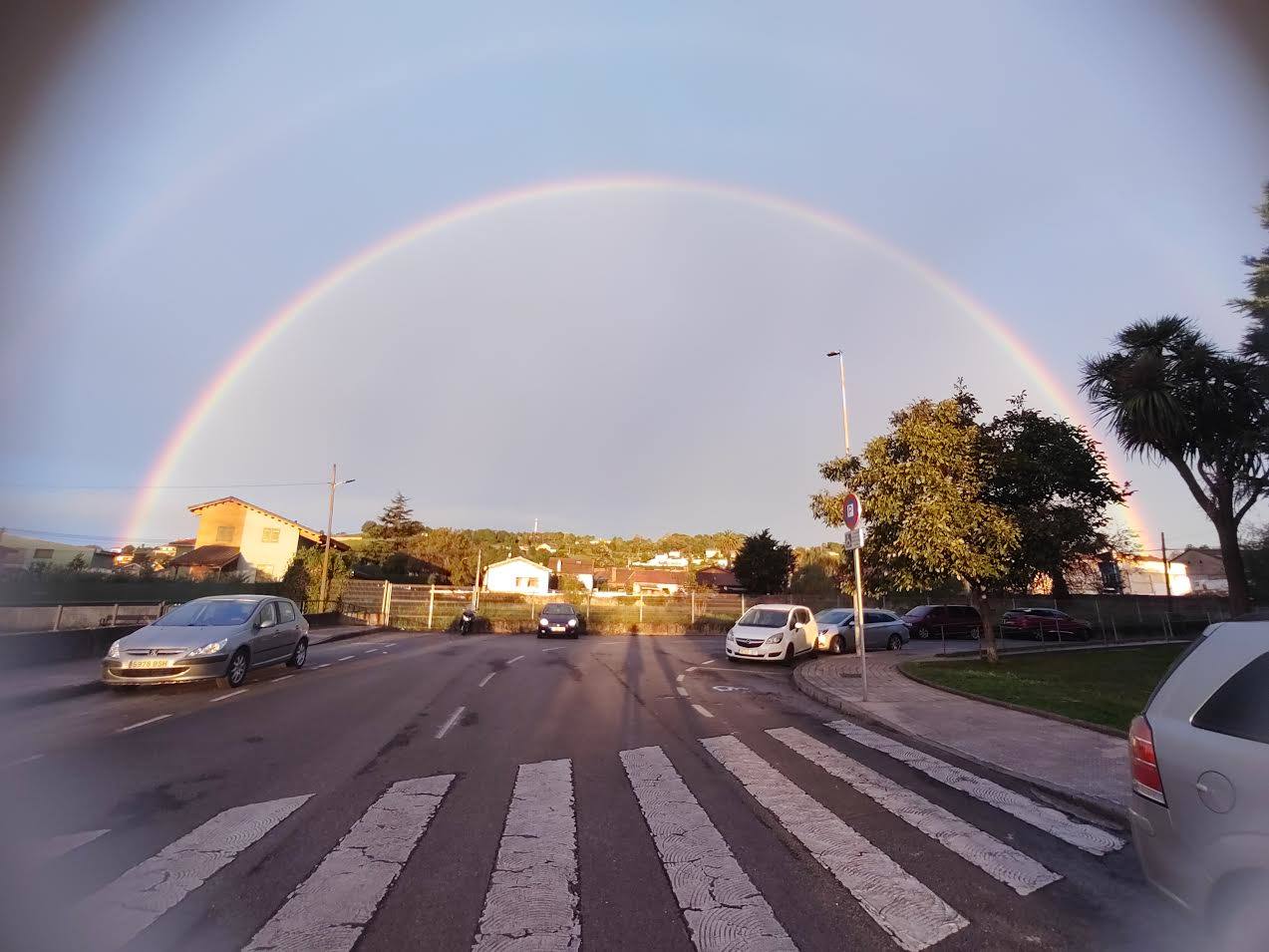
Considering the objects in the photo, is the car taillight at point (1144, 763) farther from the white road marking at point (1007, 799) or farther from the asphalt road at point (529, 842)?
the white road marking at point (1007, 799)

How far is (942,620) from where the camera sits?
3038cm

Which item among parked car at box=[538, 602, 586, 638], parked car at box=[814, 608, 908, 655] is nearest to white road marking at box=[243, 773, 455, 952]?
parked car at box=[814, 608, 908, 655]

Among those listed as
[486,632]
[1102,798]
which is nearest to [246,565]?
[486,632]

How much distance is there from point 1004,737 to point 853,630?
45.7 ft

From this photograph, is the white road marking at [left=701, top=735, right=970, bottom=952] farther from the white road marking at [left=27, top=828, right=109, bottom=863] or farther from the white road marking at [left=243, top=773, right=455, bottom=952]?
the white road marking at [left=27, top=828, right=109, bottom=863]

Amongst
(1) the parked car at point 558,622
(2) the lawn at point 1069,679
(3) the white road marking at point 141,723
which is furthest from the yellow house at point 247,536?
(2) the lawn at point 1069,679

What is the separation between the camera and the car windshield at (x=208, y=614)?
1151cm

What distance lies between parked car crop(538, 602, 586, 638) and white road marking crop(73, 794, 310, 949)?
23123 millimetres

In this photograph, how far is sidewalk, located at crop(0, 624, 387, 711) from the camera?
32.0 ft

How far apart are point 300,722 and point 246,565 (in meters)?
45.3

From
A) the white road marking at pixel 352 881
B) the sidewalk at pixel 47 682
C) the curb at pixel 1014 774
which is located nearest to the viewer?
the white road marking at pixel 352 881

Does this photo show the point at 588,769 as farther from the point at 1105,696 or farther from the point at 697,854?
the point at 1105,696

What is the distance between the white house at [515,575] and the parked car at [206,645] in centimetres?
6170

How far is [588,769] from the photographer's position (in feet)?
21.3
